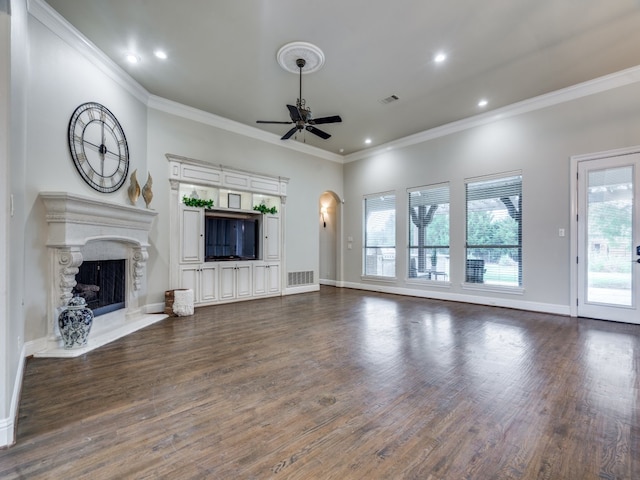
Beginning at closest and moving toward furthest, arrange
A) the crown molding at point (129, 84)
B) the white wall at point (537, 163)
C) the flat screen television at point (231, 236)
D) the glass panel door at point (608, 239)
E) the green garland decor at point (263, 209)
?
the crown molding at point (129, 84), the glass panel door at point (608, 239), the white wall at point (537, 163), the flat screen television at point (231, 236), the green garland decor at point (263, 209)

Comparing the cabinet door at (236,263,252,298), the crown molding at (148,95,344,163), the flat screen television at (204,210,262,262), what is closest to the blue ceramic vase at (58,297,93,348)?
the flat screen television at (204,210,262,262)

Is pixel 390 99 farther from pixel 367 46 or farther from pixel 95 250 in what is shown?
pixel 95 250

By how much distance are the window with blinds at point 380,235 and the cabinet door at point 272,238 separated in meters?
2.50

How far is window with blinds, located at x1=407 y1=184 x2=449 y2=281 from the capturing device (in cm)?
653

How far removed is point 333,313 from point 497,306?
3.15 m

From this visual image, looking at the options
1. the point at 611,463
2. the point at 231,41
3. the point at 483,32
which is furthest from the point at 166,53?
the point at 611,463

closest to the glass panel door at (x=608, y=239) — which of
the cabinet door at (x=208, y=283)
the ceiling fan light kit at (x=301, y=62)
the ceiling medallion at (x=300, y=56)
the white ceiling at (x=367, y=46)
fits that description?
the white ceiling at (x=367, y=46)

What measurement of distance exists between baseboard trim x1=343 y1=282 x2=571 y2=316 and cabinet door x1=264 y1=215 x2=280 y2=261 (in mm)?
2657

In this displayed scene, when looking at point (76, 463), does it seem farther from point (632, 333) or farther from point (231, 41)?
point (632, 333)

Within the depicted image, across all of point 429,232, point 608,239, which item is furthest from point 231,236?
point 608,239

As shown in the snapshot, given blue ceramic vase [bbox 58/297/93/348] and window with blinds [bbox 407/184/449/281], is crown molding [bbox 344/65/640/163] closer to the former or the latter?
window with blinds [bbox 407/184/449/281]

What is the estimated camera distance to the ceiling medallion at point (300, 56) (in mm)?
3832

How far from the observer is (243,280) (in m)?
6.26

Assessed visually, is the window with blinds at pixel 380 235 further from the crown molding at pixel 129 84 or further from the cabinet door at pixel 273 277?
the cabinet door at pixel 273 277
